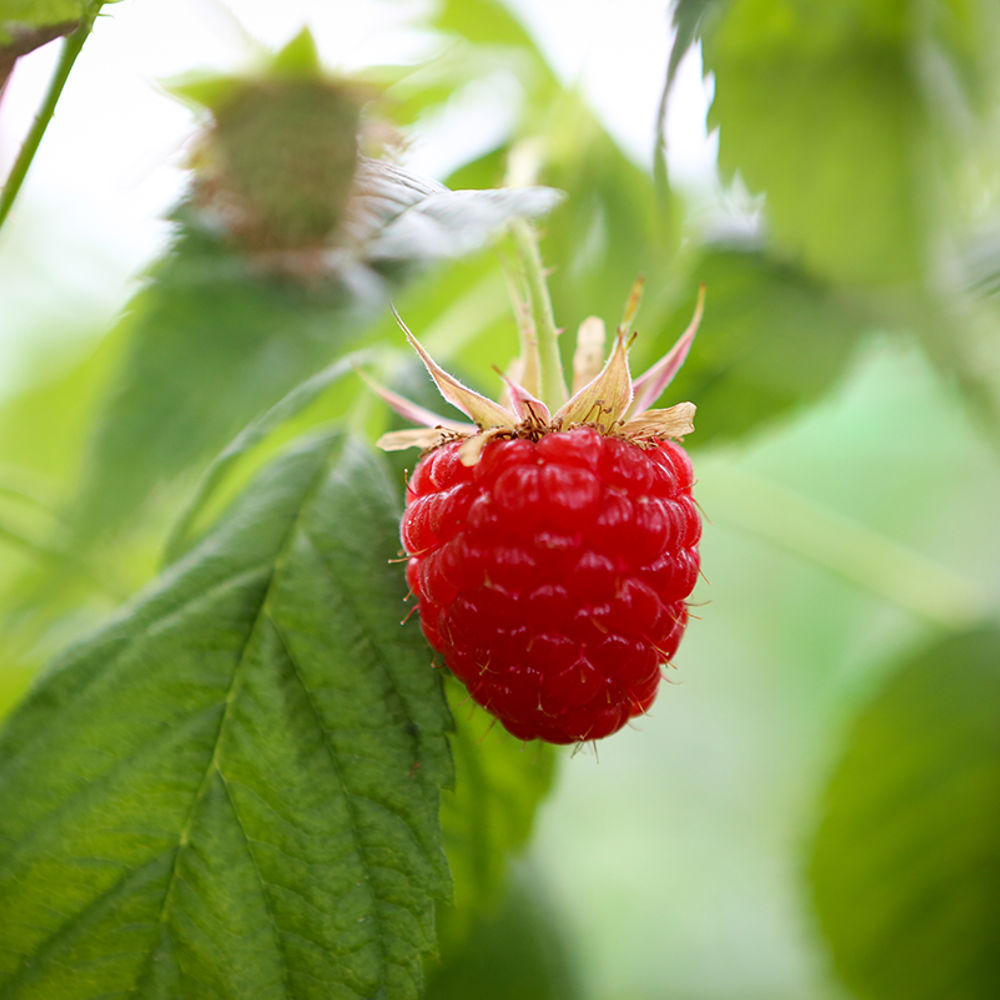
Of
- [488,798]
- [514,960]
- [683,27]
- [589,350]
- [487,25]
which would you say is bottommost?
[514,960]

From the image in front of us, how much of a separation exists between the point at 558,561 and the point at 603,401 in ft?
0.29

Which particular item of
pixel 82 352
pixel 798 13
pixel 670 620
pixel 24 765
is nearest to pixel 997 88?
pixel 798 13

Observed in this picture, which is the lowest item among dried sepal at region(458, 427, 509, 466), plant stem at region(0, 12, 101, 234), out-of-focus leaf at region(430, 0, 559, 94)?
dried sepal at region(458, 427, 509, 466)

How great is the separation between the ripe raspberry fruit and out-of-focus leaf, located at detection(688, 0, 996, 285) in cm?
37

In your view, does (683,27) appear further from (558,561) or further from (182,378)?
(182,378)

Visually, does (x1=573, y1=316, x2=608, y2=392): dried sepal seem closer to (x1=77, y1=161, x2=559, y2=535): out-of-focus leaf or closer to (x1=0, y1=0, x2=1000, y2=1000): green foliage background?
(x1=0, y1=0, x2=1000, y2=1000): green foliage background

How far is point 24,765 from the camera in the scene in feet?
1.60

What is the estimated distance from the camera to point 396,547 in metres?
0.56

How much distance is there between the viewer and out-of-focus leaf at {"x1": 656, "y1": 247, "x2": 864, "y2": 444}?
79 centimetres

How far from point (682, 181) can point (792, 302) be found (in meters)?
0.38

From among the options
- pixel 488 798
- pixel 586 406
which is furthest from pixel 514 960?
pixel 586 406

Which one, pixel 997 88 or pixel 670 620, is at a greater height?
pixel 997 88

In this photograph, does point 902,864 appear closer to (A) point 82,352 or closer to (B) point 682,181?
(B) point 682,181

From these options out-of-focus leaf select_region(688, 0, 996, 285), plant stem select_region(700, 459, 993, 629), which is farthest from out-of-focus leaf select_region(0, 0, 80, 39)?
plant stem select_region(700, 459, 993, 629)
